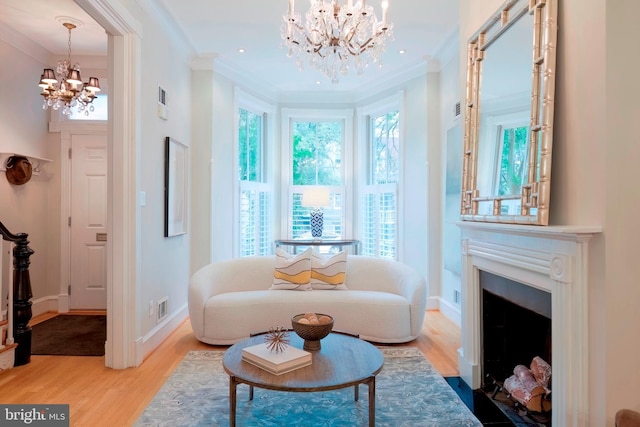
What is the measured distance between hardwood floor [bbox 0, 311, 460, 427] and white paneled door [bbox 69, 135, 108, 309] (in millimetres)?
1663

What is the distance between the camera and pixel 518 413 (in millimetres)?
2234

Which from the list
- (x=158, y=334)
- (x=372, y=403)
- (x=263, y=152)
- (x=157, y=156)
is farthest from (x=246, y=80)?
(x=372, y=403)

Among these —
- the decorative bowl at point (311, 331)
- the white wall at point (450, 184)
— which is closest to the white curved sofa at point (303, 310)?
the white wall at point (450, 184)

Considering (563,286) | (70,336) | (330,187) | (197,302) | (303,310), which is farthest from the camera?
(330,187)

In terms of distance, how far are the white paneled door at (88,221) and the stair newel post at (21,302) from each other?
1656mm

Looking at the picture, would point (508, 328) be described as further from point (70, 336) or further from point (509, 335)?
point (70, 336)

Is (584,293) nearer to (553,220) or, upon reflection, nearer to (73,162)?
(553,220)

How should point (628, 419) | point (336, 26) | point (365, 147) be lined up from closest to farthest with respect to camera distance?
1. point (628, 419)
2. point (336, 26)
3. point (365, 147)

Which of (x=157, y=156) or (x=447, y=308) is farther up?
(x=157, y=156)

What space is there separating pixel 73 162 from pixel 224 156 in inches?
71.1

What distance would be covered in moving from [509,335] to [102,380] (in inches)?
112

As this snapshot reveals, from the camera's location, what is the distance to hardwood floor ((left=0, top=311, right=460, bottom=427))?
2.38m

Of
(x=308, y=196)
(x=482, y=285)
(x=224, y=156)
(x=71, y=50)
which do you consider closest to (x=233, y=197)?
(x=224, y=156)

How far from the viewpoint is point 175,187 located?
406 centimetres
